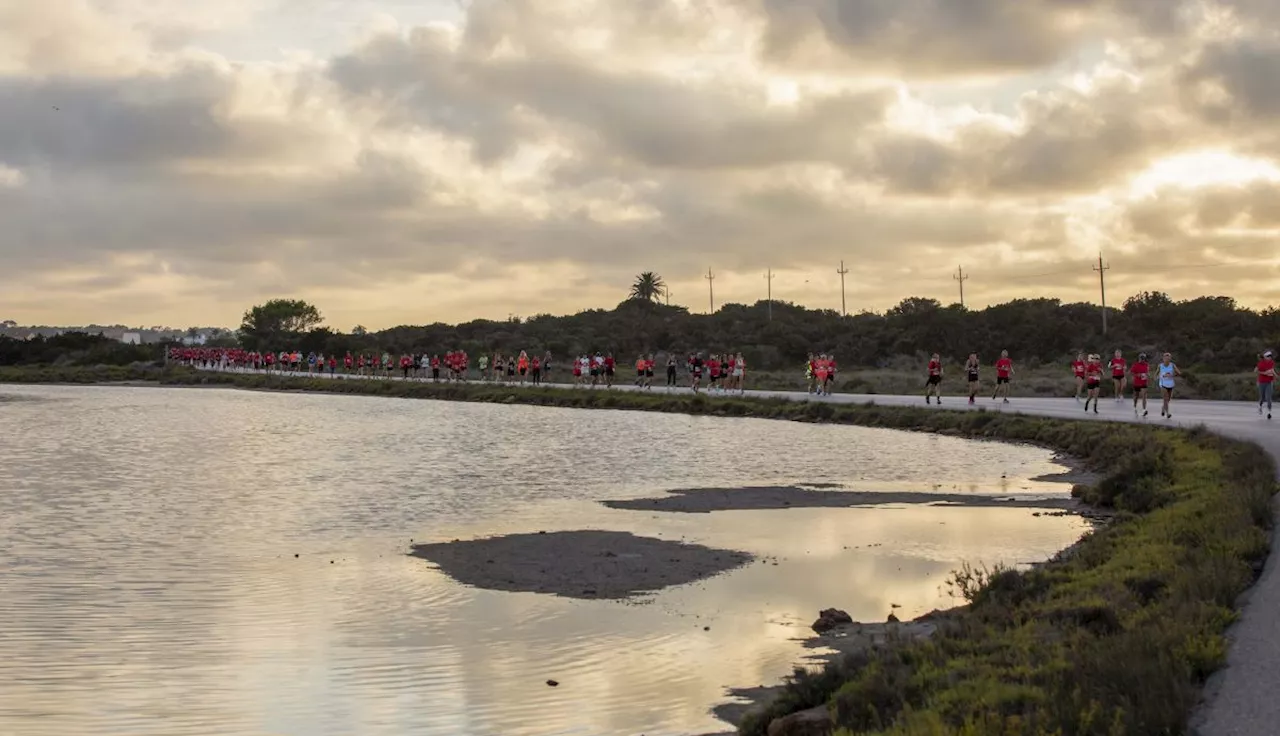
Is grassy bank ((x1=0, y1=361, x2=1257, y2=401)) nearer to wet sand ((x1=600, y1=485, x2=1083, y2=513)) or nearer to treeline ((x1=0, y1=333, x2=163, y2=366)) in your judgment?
treeline ((x1=0, y1=333, x2=163, y2=366))

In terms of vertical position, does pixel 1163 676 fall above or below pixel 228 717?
above

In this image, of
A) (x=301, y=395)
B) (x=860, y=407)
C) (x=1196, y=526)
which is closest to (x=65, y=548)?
(x=1196, y=526)

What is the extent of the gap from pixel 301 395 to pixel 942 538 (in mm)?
66912

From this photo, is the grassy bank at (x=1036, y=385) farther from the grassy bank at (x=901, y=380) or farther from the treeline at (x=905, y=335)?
the treeline at (x=905, y=335)

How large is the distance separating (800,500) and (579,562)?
7.81m

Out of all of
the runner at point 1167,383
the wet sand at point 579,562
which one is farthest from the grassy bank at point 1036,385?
the wet sand at point 579,562

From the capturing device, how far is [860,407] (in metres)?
46.1

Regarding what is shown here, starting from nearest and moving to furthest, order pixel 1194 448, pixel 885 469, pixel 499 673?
pixel 499 673
pixel 1194 448
pixel 885 469

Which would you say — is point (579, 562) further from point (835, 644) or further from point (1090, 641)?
point (1090, 641)

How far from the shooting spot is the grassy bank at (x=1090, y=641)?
26.1ft

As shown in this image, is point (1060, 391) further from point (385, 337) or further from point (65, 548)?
point (385, 337)

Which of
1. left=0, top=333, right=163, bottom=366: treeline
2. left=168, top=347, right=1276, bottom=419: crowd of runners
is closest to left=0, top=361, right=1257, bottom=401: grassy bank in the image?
left=168, top=347, right=1276, bottom=419: crowd of runners

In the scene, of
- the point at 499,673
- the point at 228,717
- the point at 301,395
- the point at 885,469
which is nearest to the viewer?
the point at 228,717

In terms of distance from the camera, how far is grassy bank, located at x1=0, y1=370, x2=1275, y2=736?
7.95 meters
